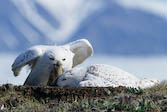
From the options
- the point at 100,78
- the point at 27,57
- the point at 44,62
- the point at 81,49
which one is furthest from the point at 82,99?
the point at 81,49

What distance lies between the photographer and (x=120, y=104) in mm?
8273

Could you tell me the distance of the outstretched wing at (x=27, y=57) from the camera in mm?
15484

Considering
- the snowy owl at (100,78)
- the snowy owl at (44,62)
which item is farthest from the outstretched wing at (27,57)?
the snowy owl at (100,78)

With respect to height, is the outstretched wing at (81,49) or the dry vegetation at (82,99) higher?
the outstretched wing at (81,49)

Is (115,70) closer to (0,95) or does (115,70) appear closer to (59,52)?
(59,52)

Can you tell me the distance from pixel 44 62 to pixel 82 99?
5.53m

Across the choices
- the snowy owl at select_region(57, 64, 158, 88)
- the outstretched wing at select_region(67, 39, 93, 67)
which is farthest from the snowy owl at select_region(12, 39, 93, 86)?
the outstretched wing at select_region(67, 39, 93, 67)

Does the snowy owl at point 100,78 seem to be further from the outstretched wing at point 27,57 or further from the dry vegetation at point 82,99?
the outstretched wing at point 27,57

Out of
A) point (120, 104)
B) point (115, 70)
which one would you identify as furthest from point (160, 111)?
point (115, 70)

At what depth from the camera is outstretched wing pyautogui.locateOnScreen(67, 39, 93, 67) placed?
1747 cm

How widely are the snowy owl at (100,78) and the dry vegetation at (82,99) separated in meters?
1.05

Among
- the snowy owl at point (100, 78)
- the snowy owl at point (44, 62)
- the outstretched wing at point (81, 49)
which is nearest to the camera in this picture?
the snowy owl at point (100, 78)

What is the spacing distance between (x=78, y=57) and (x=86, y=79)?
4160mm

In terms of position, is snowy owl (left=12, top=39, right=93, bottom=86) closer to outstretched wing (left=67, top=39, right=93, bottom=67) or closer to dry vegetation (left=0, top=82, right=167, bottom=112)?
outstretched wing (left=67, top=39, right=93, bottom=67)
